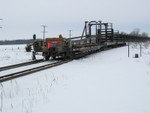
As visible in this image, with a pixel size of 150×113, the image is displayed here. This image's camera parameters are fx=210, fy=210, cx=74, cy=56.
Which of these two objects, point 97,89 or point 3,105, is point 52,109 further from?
point 97,89

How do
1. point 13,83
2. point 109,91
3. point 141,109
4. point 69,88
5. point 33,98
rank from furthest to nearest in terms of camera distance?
1. point 13,83
2. point 69,88
3. point 109,91
4. point 33,98
5. point 141,109

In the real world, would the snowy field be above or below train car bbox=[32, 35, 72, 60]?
below

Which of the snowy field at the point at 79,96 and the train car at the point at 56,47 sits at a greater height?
the train car at the point at 56,47

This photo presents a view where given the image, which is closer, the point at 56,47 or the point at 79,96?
the point at 79,96

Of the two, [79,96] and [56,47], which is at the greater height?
[56,47]

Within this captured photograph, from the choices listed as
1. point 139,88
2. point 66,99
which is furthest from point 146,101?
point 66,99

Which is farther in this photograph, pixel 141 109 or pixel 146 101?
pixel 146 101

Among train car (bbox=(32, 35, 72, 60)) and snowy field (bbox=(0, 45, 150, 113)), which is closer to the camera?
snowy field (bbox=(0, 45, 150, 113))

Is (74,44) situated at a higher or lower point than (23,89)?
higher

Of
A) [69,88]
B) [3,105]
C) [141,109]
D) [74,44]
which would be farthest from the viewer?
[74,44]

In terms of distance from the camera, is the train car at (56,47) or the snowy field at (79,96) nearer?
the snowy field at (79,96)

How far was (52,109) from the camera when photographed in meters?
4.54

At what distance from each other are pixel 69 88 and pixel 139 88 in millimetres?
2001

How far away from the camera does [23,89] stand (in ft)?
20.5
